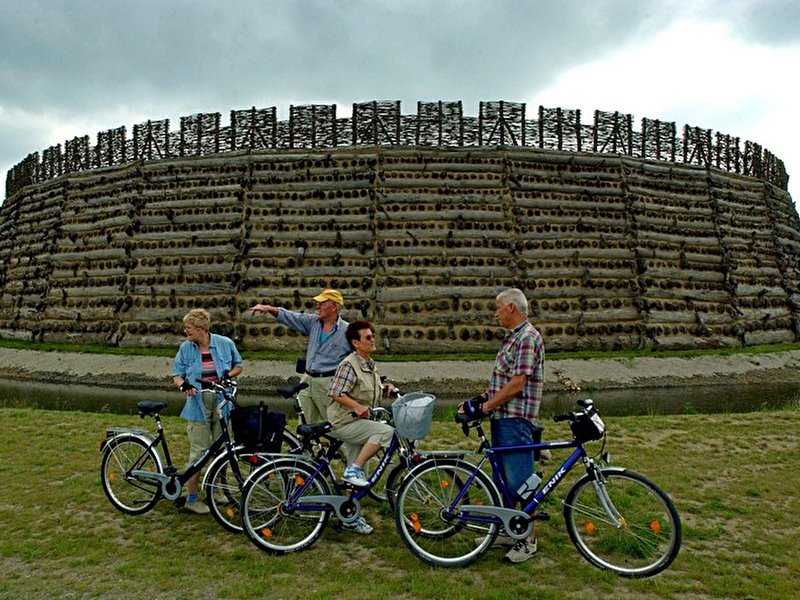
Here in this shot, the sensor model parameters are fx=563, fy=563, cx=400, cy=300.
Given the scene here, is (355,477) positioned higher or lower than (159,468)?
higher

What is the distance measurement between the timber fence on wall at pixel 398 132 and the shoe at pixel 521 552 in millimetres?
25441

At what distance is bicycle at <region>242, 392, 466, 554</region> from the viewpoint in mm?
5645

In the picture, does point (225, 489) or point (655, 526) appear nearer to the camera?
point (655, 526)

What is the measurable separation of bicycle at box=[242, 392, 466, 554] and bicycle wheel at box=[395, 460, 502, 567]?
0.69 ft

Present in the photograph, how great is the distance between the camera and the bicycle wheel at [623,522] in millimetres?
4992

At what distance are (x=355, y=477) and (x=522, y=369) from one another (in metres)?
2.03

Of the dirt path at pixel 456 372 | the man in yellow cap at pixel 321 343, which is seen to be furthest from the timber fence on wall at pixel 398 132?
the man in yellow cap at pixel 321 343

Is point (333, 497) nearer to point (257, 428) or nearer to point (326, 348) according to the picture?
point (257, 428)

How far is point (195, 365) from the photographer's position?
262 inches

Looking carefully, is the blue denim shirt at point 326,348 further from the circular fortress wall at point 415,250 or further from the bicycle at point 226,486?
the circular fortress wall at point 415,250

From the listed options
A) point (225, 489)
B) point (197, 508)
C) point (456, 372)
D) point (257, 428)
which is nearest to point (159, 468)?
point (197, 508)

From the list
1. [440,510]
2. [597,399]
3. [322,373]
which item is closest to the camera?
[440,510]

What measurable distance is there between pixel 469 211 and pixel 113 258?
17.8m

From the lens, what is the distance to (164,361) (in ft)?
77.3
